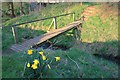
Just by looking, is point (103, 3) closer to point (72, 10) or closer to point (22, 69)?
point (72, 10)

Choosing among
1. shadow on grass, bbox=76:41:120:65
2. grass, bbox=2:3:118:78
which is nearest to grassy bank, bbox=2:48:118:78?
grass, bbox=2:3:118:78

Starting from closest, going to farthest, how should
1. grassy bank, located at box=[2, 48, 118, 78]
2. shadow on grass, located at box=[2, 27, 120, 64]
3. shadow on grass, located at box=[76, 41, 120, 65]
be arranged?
grassy bank, located at box=[2, 48, 118, 78] < shadow on grass, located at box=[76, 41, 120, 65] < shadow on grass, located at box=[2, 27, 120, 64]

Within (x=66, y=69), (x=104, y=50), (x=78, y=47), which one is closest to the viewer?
(x=66, y=69)

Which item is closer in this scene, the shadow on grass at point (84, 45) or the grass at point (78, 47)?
the grass at point (78, 47)

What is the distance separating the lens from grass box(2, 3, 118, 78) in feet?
20.5

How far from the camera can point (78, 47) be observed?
1238cm

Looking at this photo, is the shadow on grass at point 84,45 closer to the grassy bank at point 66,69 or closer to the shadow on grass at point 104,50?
the shadow on grass at point 104,50

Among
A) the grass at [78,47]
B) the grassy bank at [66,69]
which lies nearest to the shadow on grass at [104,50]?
the grass at [78,47]

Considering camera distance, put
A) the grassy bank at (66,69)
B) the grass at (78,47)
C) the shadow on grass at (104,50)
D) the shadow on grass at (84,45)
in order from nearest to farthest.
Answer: the grassy bank at (66,69)
the grass at (78,47)
the shadow on grass at (104,50)
the shadow on grass at (84,45)

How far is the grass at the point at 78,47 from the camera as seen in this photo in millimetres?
6258

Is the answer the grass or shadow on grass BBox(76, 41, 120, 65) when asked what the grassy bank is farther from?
shadow on grass BBox(76, 41, 120, 65)

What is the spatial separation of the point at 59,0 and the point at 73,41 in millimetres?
8060

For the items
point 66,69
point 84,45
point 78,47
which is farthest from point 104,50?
point 66,69

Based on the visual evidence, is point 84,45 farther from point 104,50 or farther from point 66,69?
point 66,69
